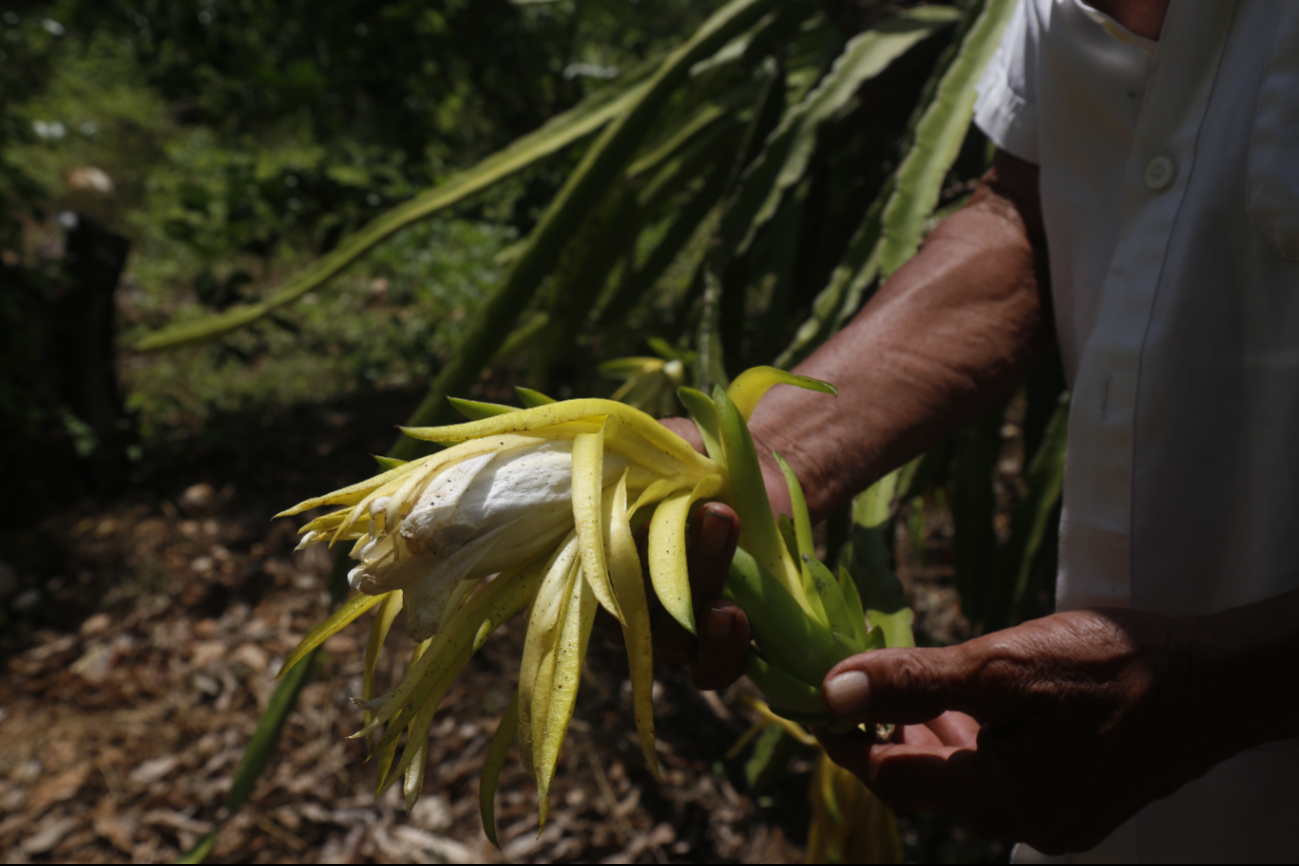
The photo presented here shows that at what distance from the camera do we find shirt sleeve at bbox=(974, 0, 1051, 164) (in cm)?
80

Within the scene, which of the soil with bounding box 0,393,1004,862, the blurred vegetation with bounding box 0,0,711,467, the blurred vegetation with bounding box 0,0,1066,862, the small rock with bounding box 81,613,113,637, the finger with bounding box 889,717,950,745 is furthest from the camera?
the blurred vegetation with bounding box 0,0,711,467

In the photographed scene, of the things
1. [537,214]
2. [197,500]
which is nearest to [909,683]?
[537,214]

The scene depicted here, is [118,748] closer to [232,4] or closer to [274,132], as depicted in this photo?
[232,4]

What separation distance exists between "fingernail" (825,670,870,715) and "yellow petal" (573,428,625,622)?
0.18 meters

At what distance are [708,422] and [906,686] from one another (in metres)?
0.24

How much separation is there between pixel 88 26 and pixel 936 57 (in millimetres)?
2123

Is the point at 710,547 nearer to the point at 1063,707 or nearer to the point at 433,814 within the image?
the point at 1063,707

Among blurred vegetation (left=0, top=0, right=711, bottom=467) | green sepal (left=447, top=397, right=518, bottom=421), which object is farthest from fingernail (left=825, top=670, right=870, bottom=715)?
blurred vegetation (left=0, top=0, right=711, bottom=467)

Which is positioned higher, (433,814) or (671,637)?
(671,637)

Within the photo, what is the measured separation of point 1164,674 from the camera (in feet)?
1.85

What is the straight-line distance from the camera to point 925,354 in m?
0.78

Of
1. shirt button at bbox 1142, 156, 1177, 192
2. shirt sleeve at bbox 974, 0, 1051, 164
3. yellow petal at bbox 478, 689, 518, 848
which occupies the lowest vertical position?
yellow petal at bbox 478, 689, 518, 848

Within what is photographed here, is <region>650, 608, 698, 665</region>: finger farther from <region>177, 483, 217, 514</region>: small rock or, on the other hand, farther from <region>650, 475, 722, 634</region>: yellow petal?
<region>177, 483, 217, 514</region>: small rock

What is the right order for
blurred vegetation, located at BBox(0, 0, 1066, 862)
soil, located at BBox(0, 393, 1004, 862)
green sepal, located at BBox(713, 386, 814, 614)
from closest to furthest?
1. green sepal, located at BBox(713, 386, 814, 614)
2. blurred vegetation, located at BBox(0, 0, 1066, 862)
3. soil, located at BBox(0, 393, 1004, 862)
